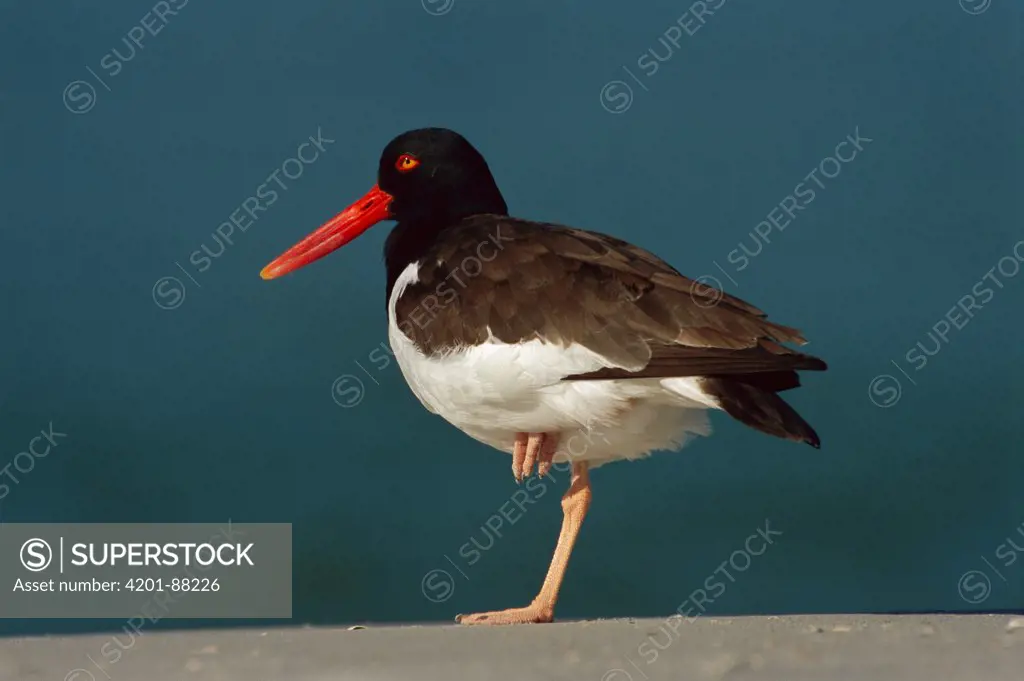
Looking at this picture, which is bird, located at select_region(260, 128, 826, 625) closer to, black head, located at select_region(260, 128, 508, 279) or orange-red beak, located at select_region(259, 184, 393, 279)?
black head, located at select_region(260, 128, 508, 279)

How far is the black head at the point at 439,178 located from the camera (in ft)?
19.8

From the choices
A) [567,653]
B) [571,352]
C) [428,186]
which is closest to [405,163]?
[428,186]

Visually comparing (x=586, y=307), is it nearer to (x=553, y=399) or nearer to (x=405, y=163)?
(x=553, y=399)

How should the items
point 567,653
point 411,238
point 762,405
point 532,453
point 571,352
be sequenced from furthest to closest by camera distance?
point 411,238 → point 532,453 → point 571,352 → point 762,405 → point 567,653

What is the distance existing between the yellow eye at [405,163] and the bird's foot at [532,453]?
1.55 m

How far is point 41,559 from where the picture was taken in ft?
19.8

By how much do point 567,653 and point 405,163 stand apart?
8.84ft

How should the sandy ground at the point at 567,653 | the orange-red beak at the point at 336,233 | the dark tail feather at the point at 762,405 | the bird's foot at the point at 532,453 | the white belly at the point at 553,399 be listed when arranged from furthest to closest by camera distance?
the orange-red beak at the point at 336,233, the bird's foot at the point at 532,453, the white belly at the point at 553,399, the dark tail feather at the point at 762,405, the sandy ground at the point at 567,653

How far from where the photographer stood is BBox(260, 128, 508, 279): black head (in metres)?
6.02

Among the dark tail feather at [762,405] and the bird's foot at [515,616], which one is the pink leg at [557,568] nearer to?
the bird's foot at [515,616]

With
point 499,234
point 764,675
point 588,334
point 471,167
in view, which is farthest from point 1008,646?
point 471,167

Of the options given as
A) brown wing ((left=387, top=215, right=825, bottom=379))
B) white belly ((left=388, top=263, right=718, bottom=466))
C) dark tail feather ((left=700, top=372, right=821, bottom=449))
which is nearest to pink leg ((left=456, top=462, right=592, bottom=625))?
white belly ((left=388, top=263, right=718, bottom=466))

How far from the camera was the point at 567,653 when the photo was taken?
14.0ft

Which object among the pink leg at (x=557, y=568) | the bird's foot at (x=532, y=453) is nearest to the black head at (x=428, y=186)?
the bird's foot at (x=532, y=453)
